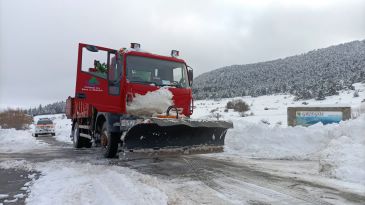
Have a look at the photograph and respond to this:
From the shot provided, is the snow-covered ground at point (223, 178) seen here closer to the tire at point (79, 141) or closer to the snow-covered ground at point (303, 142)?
the snow-covered ground at point (303, 142)

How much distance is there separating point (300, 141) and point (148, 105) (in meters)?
6.11

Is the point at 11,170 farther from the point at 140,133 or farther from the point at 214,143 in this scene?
the point at 214,143

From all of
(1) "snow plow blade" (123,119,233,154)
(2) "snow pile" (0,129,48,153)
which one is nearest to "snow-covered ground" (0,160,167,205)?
(1) "snow plow blade" (123,119,233,154)

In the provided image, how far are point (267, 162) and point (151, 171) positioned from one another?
133 inches

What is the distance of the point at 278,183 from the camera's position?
6.91 m

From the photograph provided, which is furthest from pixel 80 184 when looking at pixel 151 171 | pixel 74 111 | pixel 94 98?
pixel 74 111

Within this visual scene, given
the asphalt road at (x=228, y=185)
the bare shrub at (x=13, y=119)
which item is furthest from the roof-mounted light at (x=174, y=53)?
the bare shrub at (x=13, y=119)

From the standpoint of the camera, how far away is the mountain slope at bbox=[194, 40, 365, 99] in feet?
254

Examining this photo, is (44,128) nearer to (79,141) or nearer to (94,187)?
(79,141)

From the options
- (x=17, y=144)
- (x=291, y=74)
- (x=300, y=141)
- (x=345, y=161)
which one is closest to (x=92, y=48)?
(x=345, y=161)

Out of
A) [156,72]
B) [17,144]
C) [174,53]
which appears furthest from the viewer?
[17,144]

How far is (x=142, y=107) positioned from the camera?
944 centimetres

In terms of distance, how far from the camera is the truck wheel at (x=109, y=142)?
31.9ft

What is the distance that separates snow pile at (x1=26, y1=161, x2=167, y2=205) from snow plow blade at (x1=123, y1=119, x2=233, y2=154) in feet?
2.34
